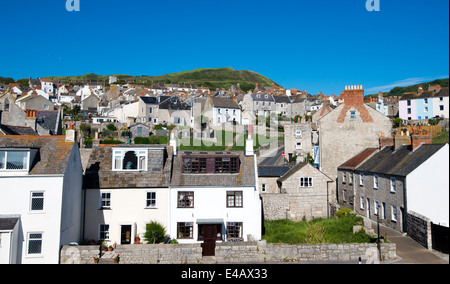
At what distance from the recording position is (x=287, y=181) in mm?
27594

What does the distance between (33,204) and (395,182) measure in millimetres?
21433

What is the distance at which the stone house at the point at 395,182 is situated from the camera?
1816 cm

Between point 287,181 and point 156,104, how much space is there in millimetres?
52541

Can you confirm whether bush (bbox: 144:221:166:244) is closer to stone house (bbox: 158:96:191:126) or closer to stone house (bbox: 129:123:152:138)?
stone house (bbox: 129:123:152:138)

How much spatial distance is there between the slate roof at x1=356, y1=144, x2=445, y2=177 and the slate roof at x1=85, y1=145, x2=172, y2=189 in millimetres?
15159

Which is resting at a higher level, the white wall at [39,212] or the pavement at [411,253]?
the white wall at [39,212]

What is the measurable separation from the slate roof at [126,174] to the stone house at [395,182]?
14830 mm

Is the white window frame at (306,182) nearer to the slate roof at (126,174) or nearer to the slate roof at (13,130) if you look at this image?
the slate roof at (126,174)

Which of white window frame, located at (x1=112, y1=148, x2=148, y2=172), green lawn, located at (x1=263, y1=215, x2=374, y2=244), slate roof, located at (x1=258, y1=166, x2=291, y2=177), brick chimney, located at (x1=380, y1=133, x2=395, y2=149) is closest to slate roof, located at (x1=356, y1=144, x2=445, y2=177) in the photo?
brick chimney, located at (x1=380, y1=133, x2=395, y2=149)

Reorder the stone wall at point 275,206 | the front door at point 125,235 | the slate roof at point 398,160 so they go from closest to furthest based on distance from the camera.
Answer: the slate roof at point 398,160
the front door at point 125,235
the stone wall at point 275,206

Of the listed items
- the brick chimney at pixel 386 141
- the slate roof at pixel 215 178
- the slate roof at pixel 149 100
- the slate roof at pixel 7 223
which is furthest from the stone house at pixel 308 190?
the slate roof at pixel 149 100

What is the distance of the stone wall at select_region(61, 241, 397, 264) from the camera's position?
15.9 metres
